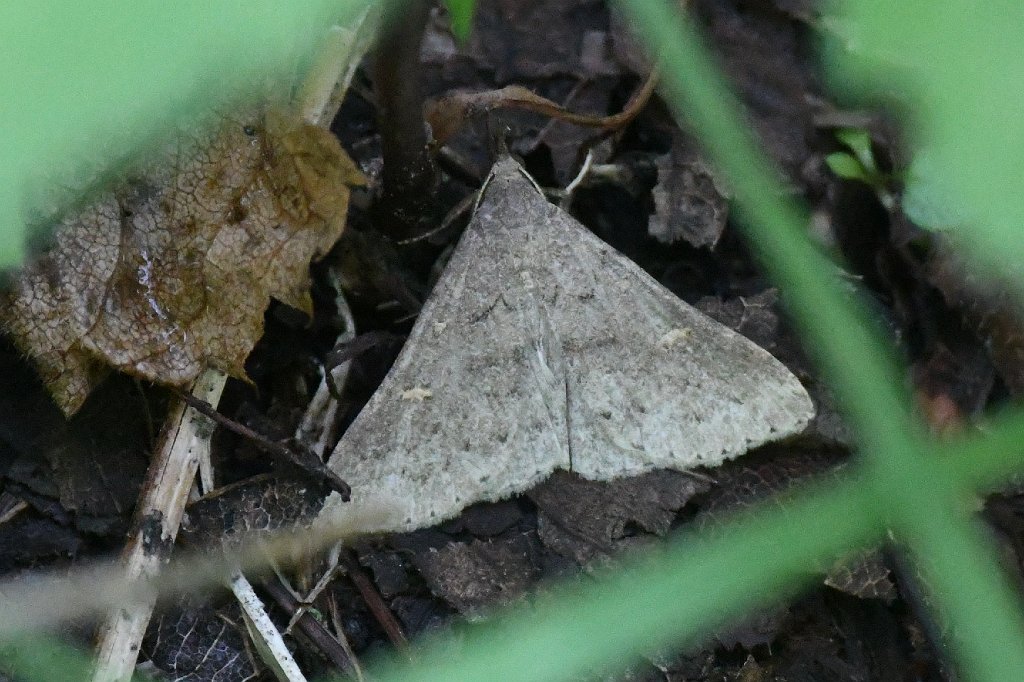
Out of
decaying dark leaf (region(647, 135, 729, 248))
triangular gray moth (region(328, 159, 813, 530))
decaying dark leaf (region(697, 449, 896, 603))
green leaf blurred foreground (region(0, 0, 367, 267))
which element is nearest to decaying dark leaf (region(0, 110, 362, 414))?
triangular gray moth (region(328, 159, 813, 530))

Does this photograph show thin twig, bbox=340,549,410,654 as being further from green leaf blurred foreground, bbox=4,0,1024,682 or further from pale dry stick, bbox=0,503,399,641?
green leaf blurred foreground, bbox=4,0,1024,682

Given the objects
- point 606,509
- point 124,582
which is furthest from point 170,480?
point 606,509

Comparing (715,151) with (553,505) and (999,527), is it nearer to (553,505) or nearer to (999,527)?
(553,505)

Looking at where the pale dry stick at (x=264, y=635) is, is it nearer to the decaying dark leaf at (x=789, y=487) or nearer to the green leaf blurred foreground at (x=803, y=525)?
the green leaf blurred foreground at (x=803, y=525)

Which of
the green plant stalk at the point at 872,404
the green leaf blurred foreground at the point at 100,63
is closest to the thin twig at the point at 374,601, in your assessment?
the green plant stalk at the point at 872,404

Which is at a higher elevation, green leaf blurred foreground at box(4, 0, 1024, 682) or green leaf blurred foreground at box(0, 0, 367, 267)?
green leaf blurred foreground at box(0, 0, 367, 267)

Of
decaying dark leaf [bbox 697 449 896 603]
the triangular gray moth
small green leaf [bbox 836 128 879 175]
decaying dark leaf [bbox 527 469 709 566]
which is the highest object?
small green leaf [bbox 836 128 879 175]
